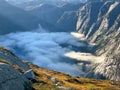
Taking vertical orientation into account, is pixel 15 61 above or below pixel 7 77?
above

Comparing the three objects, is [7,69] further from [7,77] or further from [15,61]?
[15,61]

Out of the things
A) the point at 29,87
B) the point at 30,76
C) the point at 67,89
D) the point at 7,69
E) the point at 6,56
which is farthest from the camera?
the point at 6,56

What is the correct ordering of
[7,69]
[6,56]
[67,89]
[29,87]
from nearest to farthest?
[7,69], [29,87], [67,89], [6,56]

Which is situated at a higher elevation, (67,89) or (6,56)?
(6,56)

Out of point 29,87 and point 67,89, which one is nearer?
point 29,87

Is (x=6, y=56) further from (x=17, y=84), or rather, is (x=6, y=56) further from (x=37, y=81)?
(x=17, y=84)

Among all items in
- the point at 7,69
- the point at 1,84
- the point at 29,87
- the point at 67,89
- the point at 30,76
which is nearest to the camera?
the point at 1,84

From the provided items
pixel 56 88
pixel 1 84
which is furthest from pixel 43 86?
pixel 1 84

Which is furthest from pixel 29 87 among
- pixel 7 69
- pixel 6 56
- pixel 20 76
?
pixel 6 56

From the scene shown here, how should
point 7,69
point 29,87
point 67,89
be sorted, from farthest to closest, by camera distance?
point 67,89 < point 29,87 < point 7,69
